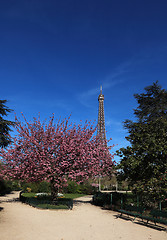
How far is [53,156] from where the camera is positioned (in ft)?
55.9

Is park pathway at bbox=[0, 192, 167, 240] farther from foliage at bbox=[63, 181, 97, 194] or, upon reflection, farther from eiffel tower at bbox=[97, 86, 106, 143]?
eiffel tower at bbox=[97, 86, 106, 143]

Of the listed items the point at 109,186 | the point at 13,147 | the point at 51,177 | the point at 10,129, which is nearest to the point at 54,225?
the point at 51,177

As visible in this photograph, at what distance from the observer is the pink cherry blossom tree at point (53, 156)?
16578 millimetres

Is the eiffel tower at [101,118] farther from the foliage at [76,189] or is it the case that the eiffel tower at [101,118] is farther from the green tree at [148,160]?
the green tree at [148,160]

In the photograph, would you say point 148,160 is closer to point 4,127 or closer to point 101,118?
point 4,127

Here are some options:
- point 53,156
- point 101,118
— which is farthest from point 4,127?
point 101,118

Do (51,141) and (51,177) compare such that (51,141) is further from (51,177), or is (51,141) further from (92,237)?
(92,237)

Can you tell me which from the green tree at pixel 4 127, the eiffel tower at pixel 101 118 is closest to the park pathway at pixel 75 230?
the green tree at pixel 4 127

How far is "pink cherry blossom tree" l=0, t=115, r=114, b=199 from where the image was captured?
16578 mm

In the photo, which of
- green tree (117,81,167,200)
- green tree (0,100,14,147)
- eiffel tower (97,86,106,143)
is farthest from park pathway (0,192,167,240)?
eiffel tower (97,86,106,143)

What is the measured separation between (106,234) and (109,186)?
151 feet

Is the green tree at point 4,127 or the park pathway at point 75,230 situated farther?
the green tree at point 4,127

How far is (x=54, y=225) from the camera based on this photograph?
1021 centimetres

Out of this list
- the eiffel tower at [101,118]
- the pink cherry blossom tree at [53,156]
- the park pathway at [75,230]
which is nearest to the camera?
the park pathway at [75,230]
